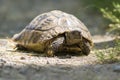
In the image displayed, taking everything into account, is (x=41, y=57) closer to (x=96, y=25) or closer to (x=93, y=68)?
(x=93, y=68)

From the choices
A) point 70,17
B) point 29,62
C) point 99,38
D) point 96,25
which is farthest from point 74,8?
point 29,62

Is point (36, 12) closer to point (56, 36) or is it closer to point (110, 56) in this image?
point (56, 36)

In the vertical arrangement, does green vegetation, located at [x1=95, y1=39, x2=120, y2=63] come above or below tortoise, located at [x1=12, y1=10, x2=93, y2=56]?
below

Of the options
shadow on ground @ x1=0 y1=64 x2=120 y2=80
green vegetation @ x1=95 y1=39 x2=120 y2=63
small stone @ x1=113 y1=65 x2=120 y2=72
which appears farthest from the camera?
green vegetation @ x1=95 y1=39 x2=120 y2=63

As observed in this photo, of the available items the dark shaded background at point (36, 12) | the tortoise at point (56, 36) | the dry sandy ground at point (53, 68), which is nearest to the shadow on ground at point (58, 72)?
the dry sandy ground at point (53, 68)

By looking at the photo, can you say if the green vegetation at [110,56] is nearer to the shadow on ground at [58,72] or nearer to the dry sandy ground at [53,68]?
the dry sandy ground at [53,68]

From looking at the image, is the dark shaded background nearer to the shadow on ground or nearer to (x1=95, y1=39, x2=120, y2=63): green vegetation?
(x1=95, y1=39, x2=120, y2=63): green vegetation

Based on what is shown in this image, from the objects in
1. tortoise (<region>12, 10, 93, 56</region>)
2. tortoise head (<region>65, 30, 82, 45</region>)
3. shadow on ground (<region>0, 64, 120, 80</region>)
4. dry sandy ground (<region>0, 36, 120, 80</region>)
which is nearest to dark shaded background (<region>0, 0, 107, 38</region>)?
tortoise (<region>12, 10, 93, 56</region>)
